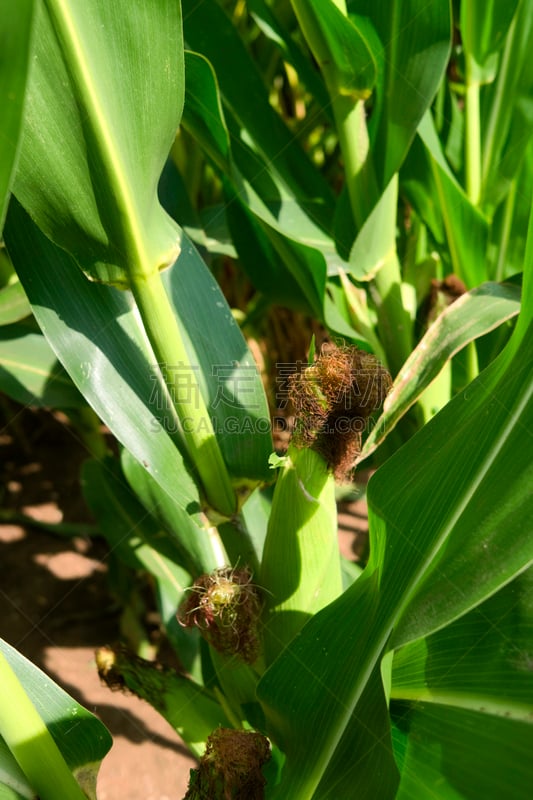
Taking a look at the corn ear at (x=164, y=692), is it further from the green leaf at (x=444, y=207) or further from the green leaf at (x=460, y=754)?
the green leaf at (x=444, y=207)

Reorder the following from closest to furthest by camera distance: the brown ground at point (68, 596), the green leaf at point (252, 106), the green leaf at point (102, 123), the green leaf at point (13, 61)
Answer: the green leaf at point (13, 61), the green leaf at point (102, 123), the green leaf at point (252, 106), the brown ground at point (68, 596)

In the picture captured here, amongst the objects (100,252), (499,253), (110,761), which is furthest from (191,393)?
(110,761)

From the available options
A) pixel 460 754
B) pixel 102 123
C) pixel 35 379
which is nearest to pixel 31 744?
pixel 460 754

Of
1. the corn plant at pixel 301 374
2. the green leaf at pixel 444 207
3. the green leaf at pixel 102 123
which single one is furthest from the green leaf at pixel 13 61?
the green leaf at pixel 444 207

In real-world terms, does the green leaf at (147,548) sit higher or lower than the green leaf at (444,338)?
lower

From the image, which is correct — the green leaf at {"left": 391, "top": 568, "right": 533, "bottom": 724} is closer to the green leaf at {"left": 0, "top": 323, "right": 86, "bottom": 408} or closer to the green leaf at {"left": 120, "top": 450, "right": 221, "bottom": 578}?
the green leaf at {"left": 120, "top": 450, "right": 221, "bottom": 578}

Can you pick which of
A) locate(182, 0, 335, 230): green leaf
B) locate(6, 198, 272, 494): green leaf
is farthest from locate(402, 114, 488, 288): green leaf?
locate(6, 198, 272, 494): green leaf

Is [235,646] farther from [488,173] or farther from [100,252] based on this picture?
[488,173]

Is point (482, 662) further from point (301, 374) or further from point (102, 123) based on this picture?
point (102, 123)
